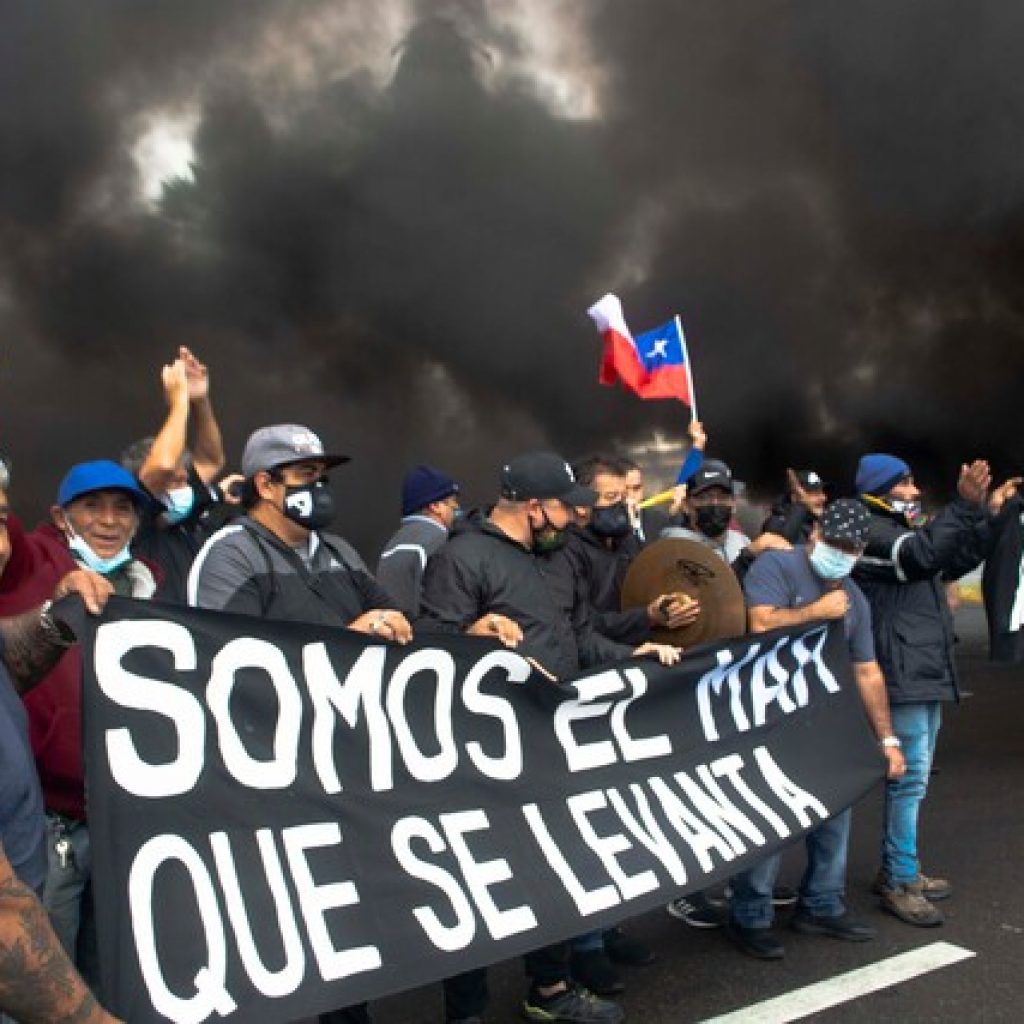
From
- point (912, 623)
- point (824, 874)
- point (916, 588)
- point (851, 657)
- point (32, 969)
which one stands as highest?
point (916, 588)

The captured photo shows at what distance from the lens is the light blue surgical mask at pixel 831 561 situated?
3.74m

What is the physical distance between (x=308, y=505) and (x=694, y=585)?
1.60 m

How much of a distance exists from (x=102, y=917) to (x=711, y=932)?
2448mm

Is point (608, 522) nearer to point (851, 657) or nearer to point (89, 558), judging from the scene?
point (851, 657)

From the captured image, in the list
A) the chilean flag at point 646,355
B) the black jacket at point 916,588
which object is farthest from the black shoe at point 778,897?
the chilean flag at point 646,355

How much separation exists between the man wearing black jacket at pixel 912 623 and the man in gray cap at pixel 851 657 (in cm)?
13

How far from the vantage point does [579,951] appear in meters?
3.40

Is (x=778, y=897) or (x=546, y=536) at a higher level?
(x=546, y=536)

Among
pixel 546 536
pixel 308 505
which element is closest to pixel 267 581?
pixel 308 505

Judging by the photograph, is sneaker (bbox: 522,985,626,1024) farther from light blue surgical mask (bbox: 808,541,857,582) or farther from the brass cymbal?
light blue surgical mask (bbox: 808,541,857,582)

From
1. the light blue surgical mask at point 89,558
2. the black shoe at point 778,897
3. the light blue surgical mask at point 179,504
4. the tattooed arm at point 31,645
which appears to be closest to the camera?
the tattooed arm at point 31,645

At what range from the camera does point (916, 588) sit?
4137mm

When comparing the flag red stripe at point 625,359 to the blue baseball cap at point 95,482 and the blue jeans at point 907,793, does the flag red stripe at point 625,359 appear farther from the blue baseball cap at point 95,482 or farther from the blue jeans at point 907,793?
the blue baseball cap at point 95,482

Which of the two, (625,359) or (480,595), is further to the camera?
(625,359)
